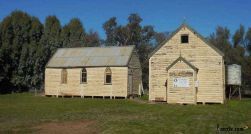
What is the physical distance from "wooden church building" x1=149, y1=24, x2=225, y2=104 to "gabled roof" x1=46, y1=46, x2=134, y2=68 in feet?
26.5

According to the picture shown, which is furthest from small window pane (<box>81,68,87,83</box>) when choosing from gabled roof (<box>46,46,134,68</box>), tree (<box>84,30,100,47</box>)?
tree (<box>84,30,100,47</box>)

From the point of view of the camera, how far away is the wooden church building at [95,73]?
39.9 m

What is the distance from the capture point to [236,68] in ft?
120

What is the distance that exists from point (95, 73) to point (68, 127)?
77.9ft

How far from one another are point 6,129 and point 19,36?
40647 mm

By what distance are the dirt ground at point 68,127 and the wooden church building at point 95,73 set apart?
20592 mm

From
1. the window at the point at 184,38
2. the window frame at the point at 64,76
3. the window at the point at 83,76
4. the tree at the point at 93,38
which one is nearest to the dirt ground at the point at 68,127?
the window at the point at 184,38

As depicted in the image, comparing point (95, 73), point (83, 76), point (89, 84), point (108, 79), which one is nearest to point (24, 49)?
point (83, 76)

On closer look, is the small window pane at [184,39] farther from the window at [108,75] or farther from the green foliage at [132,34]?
the green foliage at [132,34]

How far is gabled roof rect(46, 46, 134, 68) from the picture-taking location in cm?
4074

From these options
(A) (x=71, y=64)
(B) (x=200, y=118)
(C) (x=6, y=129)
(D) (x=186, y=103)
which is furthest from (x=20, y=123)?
(A) (x=71, y=64)

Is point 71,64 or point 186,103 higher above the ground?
point 71,64

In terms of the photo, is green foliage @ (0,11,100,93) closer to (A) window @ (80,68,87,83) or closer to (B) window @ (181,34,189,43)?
(A) window @ (80,68,87,83)

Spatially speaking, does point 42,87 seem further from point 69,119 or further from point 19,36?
point 69,119
